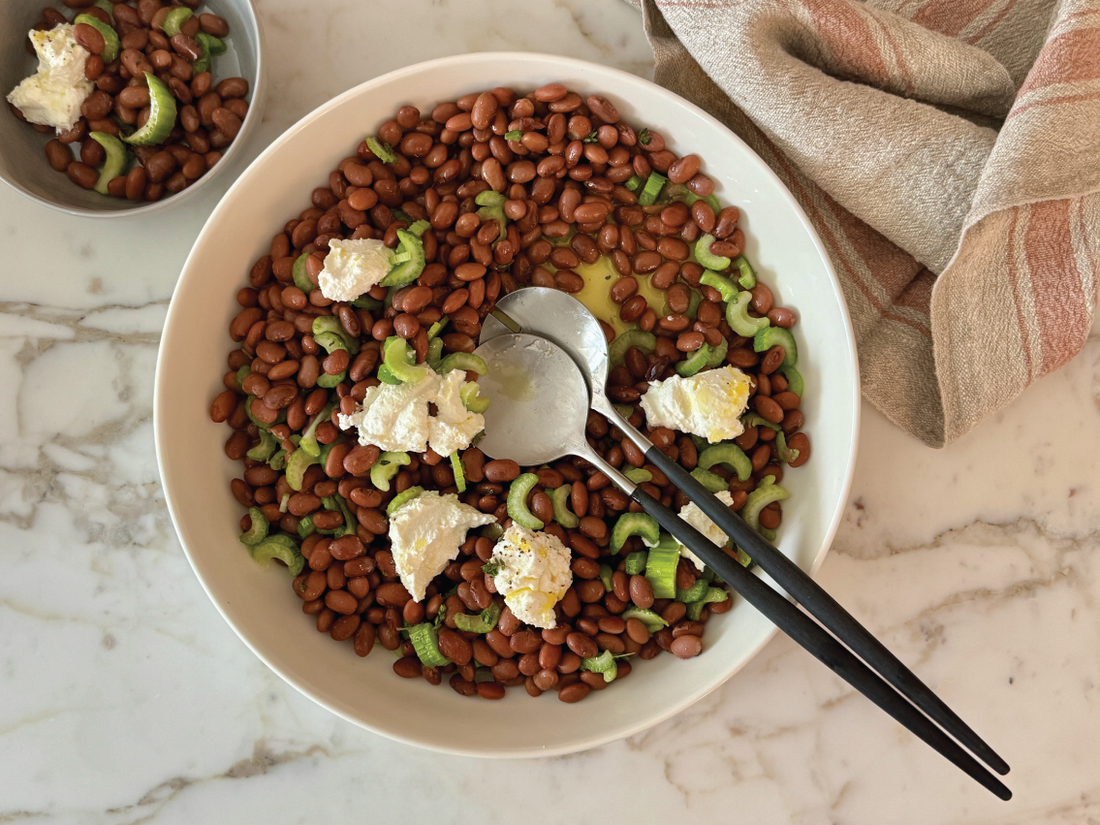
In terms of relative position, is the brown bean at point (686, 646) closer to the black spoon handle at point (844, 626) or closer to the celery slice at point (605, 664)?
the celery slice at point (605, 664)

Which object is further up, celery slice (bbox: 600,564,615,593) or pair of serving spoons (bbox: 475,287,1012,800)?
pair of serving spoons (bbox: 475,287,1012,800)

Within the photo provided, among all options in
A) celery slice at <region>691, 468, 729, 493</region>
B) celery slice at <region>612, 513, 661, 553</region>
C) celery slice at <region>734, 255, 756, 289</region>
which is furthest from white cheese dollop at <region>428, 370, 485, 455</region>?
celery slice at <region>734, 255, 756, 289</region>

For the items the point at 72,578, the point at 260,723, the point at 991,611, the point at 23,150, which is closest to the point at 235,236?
the point at 23,150

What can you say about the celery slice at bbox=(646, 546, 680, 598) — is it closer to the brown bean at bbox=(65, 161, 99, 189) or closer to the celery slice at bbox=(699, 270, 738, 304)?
the celery slice at bbox=(699, 270, 738, 304)

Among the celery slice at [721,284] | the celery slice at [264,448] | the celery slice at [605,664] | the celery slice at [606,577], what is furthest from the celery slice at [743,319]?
the celery slice at [264,448]

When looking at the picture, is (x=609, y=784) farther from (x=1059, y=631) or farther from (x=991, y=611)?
(x=1059, y=631)

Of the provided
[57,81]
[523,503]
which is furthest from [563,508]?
[57,81]
